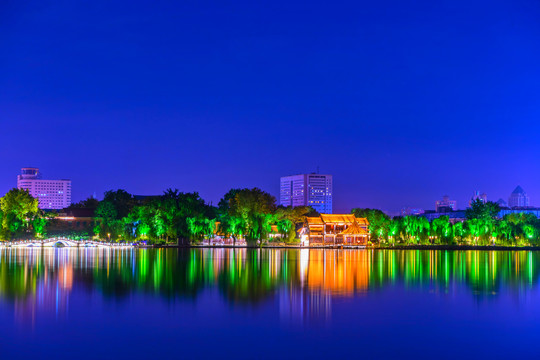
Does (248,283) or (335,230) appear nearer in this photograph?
(248,283)

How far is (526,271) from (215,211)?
5567cm

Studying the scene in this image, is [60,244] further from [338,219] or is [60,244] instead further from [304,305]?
[304,305]

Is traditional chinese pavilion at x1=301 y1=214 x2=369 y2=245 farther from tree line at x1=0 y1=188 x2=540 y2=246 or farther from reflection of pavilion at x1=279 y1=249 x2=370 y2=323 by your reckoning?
reflection of pavilion at x1=279 y1=249 x2=370 y2=323

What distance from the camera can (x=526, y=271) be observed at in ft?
126

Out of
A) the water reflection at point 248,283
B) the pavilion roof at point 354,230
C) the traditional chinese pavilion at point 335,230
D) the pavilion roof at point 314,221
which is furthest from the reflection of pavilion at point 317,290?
the pavilion roof at point 314,221

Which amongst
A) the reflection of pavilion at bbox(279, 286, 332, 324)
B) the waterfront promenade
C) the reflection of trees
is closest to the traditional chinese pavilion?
the waterfront promenade

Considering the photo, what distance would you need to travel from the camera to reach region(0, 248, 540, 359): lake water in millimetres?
14234

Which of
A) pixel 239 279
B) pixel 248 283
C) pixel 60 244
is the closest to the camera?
pixel 248 283

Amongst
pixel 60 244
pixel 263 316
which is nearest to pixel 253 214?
pixel 60 244

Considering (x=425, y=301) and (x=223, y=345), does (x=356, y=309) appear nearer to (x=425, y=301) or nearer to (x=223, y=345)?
(x=425, y=301)

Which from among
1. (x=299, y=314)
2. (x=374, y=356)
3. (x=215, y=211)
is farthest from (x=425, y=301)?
(x=215, y=211)

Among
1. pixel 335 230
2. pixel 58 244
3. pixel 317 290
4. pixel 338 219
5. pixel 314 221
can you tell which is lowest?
pixel 58 244

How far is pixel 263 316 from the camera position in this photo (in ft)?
60.2

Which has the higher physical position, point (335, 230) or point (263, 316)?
point (335, 230)
